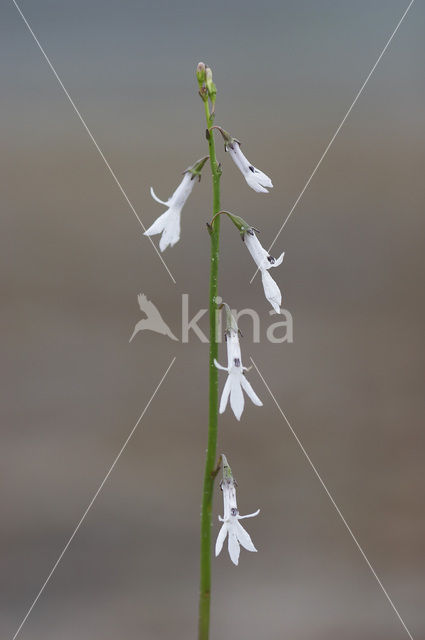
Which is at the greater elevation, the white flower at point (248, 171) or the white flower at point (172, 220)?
the white flower at point (248, 171)

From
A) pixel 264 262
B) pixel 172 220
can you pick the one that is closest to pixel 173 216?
pixel 172 220

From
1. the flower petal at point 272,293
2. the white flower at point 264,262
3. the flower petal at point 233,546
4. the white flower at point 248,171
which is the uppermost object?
the white flower at point 248,171

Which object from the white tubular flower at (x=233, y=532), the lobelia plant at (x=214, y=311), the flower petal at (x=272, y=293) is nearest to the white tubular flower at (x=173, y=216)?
the lobelia plant at (x=214, y=311)

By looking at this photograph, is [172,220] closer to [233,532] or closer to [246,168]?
[246,168]

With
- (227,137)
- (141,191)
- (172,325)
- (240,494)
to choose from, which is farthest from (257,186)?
(141,191)

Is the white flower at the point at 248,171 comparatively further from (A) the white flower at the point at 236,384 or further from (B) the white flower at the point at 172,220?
(A) the white flower at the point at 236,384

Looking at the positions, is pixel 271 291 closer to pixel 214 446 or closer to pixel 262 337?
pixel 214 446
